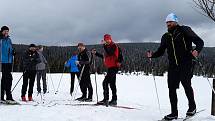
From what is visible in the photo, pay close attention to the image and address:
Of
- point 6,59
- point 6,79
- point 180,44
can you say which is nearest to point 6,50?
point 6,59

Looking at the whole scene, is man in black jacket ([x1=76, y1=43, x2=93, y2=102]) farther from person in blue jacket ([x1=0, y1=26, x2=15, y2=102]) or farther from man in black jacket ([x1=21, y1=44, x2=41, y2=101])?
person in blue jacket ([x1=0, y1=26, x2=15, y2=102])

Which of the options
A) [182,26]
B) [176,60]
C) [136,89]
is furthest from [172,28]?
[136,89]

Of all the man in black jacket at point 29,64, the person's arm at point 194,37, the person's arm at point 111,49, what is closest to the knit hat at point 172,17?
the person's arm at point 194,37

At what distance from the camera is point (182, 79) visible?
307 inches

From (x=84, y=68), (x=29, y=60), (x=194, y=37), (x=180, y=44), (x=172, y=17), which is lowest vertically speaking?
(x=84, y=68)

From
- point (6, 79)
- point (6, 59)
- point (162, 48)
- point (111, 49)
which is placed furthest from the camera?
point (111, 49)

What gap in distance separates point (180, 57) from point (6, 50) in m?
5.34

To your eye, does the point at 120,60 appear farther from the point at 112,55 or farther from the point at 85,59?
the point at 85,59

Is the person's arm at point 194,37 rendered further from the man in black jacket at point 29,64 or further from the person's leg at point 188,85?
the man in black jacket at point 29,64

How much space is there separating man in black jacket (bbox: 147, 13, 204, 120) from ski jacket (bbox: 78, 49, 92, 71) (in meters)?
5.09

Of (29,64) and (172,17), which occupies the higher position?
(172,17)

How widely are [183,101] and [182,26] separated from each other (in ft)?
37.6

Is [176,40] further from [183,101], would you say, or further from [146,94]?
[146,94]

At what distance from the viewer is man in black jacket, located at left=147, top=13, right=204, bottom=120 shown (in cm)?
776
